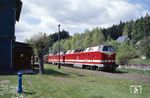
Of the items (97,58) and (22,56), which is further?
(97,58)

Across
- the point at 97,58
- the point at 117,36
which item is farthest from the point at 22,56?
the point at 117,36

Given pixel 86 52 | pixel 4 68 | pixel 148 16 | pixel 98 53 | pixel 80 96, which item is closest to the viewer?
pixel 80 96

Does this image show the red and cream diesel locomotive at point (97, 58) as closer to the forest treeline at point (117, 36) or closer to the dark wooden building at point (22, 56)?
the dark wooden building at point (22, 56)

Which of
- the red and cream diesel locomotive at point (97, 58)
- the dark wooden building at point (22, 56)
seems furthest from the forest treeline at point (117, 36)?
the dark wooden building at point (22, 56)

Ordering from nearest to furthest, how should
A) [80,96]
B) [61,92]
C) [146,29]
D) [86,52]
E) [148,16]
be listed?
[80,96] → [61,92] → [86,52] → [146,29] → [148,16]

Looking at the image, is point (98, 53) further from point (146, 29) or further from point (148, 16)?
point (148, 16)

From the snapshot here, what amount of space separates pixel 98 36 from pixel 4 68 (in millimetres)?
107569

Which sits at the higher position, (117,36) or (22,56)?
(117,36)

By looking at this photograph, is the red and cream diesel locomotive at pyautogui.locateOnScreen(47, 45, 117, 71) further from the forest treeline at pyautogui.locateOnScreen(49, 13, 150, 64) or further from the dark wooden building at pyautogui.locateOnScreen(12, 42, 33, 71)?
the forest treeline at pyautogui.locateOnScreen(49, 13, 150, 64)

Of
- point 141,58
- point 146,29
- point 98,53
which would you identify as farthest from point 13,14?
point 146,29

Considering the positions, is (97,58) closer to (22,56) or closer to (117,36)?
(22,56)

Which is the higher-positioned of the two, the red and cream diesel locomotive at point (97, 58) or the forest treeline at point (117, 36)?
the forest treeline at point (117, 36)

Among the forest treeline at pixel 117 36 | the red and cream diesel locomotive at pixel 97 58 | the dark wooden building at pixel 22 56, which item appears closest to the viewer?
the dark wooden building at pixel 22 56

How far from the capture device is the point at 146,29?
441ft
